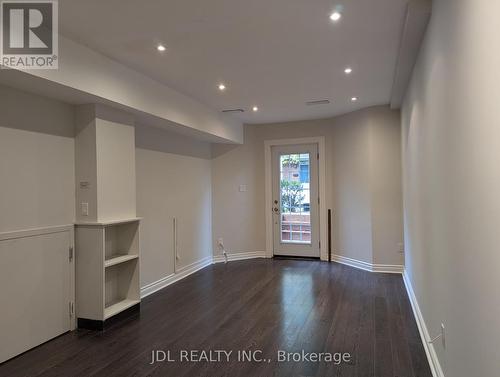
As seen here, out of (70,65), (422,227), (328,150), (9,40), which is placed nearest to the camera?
(9,40)

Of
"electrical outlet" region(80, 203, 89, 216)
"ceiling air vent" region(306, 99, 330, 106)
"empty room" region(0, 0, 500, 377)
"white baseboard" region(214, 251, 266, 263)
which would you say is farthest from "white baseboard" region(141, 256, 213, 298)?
"ceiling air vent" region(306, 99, 330, 106)

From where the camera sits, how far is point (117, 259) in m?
3.40

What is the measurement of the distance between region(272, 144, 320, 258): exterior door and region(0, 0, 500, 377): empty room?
92 centimetres

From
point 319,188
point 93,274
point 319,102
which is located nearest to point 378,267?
point 319,188

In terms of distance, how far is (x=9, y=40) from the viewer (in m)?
2.27

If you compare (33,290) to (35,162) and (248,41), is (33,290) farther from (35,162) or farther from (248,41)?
(248,41)

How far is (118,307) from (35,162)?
1612 mm

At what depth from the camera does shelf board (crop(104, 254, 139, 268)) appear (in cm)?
326

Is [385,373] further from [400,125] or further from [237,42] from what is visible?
[400,125]

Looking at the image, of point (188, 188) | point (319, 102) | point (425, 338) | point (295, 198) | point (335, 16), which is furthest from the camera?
point (295, 198)

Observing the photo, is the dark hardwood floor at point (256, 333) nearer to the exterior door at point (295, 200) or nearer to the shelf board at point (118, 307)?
the shelf board at point (118, 307)

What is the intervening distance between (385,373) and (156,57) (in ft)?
10.3

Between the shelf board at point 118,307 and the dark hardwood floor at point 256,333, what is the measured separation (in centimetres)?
12

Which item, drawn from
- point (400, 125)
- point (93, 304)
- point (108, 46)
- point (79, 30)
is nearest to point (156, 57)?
point (108, 46)
